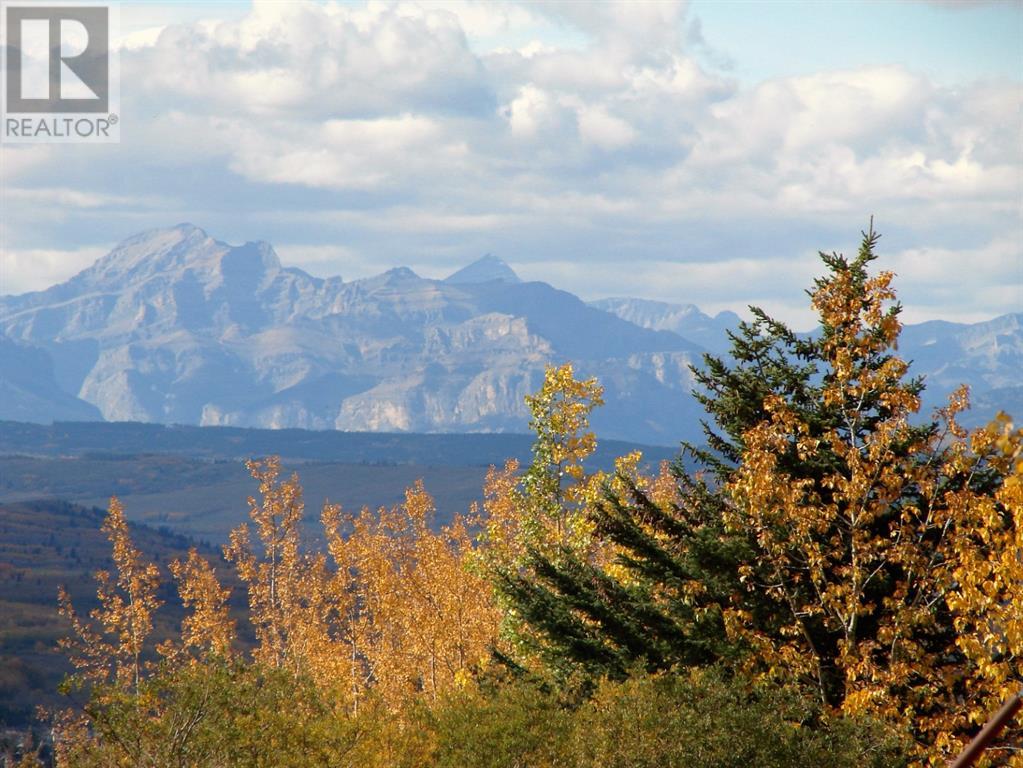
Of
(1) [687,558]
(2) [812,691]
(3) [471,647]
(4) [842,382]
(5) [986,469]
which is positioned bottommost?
(3) [471,647]

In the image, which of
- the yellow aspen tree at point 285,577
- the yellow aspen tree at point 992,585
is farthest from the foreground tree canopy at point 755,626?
the yellow aspen tree at point 285,577

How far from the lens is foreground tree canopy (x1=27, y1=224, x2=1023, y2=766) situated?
25906 millimetres

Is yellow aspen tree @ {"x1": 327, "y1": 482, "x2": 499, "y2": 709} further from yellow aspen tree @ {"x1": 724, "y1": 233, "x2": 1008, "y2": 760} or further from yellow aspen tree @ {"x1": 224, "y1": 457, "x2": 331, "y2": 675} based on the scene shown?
yellow aspen tree @ {"x1": 724, "y1": 233, "x2": 1008, "y2": 760}

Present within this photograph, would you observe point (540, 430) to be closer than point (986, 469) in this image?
No

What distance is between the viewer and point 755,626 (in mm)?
33812

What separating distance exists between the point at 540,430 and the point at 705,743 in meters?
23.1

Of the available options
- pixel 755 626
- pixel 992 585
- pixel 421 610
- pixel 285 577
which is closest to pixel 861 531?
A: pixel 755 626

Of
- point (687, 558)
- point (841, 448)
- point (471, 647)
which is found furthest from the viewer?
point (471, 647)

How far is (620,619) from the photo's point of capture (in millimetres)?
36312

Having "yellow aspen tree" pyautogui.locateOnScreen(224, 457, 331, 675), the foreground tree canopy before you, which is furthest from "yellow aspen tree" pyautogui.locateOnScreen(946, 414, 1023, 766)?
"yellow aspen tree" pyautogui.locateOnScreen(224, 457, 331, 675)

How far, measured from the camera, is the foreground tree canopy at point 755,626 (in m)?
25.9

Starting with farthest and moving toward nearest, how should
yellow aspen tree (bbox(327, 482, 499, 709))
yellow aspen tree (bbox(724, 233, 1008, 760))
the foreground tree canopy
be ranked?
yellow aspen tree (bbox(327, 482, 499, 709)) < yellow aspen tree (bbox(724, 233, 1008, 760)) < the foreground tree canopy

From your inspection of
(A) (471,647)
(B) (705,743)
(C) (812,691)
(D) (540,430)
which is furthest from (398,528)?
(B) (705,743)

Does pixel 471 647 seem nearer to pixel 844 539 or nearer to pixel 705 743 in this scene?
→ pixel 844 539
